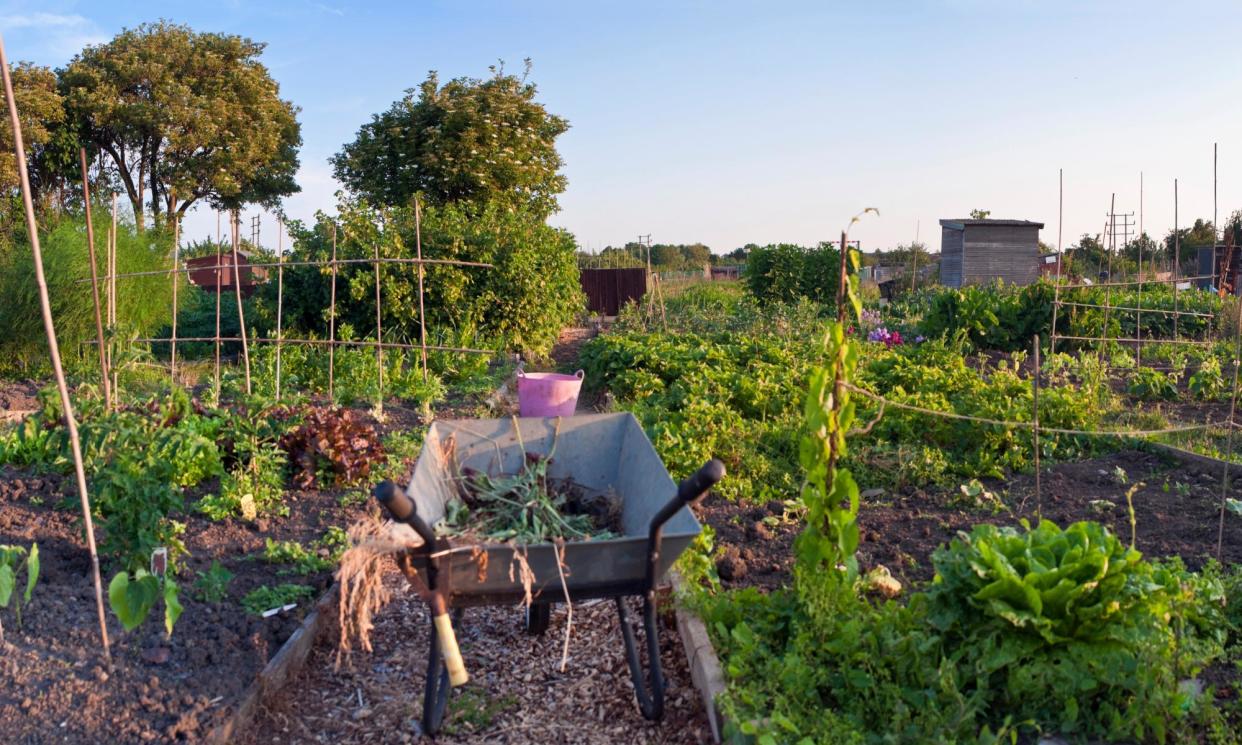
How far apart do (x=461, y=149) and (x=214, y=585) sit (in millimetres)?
17038

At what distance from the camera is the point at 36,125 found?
21703 millimetres

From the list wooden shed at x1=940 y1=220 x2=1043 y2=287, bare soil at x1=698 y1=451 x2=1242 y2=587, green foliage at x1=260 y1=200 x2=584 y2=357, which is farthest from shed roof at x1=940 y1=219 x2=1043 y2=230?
Answer: bare soil at x1=698 y1=451 x2=1242 y2=587

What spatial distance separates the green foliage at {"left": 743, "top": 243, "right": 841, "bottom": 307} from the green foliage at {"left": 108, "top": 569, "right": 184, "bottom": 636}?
648 inches

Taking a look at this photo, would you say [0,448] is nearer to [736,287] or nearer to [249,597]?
[249,597]

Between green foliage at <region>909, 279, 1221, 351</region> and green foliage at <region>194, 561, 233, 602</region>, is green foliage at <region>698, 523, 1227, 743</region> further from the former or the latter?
green foliage at <region>909, 279, 1221, 351</region>

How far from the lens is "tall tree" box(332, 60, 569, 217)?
19438 mm

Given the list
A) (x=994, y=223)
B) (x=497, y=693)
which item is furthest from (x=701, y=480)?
(x=994, y=223)

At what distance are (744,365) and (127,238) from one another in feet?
22.8

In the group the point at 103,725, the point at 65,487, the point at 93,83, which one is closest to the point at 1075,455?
the point at 103,725

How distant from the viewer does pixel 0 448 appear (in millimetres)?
5031

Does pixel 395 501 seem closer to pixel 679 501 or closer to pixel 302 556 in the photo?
pixel 679 501

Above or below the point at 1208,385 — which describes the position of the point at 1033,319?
above

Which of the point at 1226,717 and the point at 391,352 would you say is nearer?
the point at 1226,717

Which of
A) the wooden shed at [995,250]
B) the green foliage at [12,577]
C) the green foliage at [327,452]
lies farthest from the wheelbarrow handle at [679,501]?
the wooden shed at [995,250]
